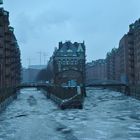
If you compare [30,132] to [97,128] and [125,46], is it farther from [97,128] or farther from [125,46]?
[125,46]

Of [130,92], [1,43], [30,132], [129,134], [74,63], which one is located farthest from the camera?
[74,63]

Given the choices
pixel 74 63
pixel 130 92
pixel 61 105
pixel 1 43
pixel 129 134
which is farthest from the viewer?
pixel 74 63

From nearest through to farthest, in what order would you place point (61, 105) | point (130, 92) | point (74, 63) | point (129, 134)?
point (129, 134), point (61, 105), point (130, 92), point (74, 63)

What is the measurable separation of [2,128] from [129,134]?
14.1m

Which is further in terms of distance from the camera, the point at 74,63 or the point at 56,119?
the point at 74,63

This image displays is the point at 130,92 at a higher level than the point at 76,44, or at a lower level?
lower

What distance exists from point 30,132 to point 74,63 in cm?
11665

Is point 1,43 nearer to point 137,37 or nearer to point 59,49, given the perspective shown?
point 137,37

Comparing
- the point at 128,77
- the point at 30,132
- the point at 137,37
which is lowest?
the point at 30,132

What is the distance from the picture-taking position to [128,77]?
5251 inches

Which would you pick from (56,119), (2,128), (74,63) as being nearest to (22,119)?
(56,119)

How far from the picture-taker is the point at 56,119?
181ft

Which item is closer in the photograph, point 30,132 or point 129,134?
point 129,134

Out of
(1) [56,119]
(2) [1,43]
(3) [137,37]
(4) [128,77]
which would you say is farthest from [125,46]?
(1) [56,119]
